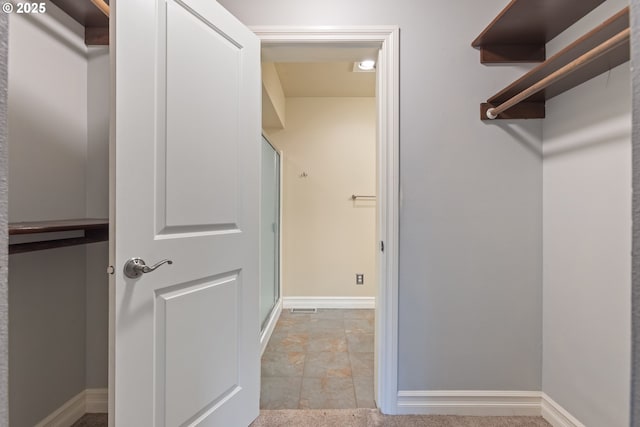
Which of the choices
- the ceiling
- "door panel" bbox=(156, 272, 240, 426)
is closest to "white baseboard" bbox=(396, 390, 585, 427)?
"door panel" bbox=(156, 272, 240, 426)

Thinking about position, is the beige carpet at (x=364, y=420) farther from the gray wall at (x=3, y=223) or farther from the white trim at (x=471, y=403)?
the gray wall at (x=3, y=223)

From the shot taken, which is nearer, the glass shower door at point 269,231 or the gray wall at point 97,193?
the gray wall at point 97,193

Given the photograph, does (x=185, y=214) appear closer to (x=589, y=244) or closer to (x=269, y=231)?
(x=269, y=231)

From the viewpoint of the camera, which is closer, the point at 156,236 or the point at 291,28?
the point at 156,236

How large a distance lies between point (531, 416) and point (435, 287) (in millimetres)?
829

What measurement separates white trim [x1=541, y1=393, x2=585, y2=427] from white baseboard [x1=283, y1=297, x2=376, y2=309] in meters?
1.83

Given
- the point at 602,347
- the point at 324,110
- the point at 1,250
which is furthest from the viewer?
the point at 324,110

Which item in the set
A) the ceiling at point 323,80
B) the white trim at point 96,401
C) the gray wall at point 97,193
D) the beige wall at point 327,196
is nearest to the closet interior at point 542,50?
the ceiling at point 323,80

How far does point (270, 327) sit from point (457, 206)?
1855mm

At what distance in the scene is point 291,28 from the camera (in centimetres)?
154

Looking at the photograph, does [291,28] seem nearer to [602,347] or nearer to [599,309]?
[599,309]

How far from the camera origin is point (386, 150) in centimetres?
156

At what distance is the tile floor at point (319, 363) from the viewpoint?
67.3 inches

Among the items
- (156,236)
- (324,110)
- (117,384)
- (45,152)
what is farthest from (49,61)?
(324,110)
